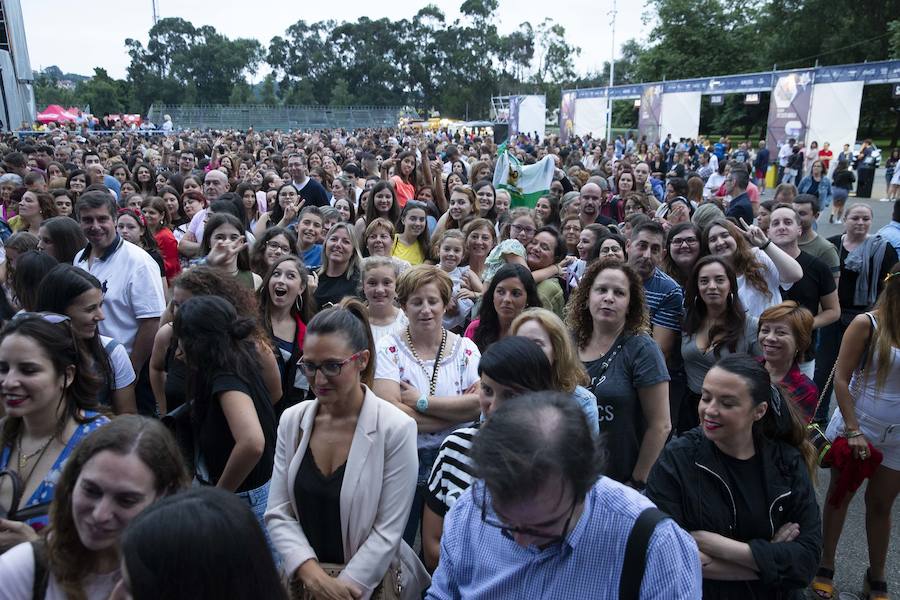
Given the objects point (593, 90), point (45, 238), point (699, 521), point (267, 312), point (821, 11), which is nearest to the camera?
point (699, 521)

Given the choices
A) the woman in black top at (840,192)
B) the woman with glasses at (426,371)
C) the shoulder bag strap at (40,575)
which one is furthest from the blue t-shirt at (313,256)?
the woman in black top at (840,192)

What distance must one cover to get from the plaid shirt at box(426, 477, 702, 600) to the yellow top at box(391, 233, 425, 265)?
4904mm

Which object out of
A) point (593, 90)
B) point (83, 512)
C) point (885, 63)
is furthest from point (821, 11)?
point (83, 512)

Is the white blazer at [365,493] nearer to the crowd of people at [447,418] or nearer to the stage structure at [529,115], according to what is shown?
the crowd of people at [447,418]

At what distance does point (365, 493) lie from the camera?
94.6 inches

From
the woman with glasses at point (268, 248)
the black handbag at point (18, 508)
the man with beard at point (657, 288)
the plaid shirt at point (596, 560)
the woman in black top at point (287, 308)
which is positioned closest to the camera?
the plaid shirt at point (596, 560)

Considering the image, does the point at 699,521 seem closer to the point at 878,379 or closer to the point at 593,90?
the point at 878,379

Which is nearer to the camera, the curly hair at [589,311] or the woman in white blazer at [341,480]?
the woman in white blazer at [341,480]

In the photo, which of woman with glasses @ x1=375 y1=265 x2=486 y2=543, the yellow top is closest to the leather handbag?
woman with glasses @ x1=375 y1=265 x2=486 y2=543

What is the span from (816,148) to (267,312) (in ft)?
74.1

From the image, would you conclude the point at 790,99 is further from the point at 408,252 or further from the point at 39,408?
the point at 39,408

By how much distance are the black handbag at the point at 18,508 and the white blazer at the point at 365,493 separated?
760mm

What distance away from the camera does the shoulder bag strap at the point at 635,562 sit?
1.51m

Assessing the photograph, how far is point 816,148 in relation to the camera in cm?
2170
